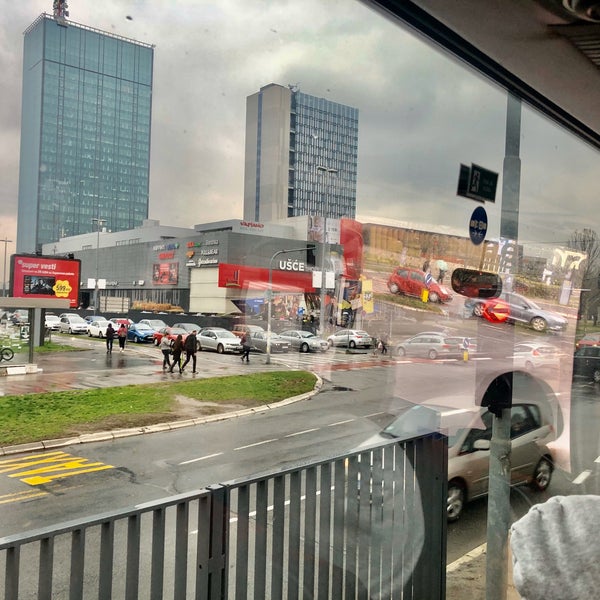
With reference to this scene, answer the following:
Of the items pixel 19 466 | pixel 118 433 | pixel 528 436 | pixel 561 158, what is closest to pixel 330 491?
pixel 118 433

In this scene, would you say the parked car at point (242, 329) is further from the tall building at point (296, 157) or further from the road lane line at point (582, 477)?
the road lane line at point (582, 477)

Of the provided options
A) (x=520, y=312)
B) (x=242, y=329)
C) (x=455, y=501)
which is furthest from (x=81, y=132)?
(x=455, y=501)

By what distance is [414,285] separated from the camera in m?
1.41

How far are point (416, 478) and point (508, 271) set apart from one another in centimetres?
72

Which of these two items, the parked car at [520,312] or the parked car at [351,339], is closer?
the parked car at [351,339]

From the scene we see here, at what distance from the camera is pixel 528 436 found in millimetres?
2055

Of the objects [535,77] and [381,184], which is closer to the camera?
[381,184]

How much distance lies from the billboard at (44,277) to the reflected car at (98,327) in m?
0.08

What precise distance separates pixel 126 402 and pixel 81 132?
593 millimetres

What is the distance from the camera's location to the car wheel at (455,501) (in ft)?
5.84

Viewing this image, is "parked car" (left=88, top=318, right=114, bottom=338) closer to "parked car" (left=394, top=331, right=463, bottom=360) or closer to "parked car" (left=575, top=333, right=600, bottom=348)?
"parked car" (left=394, top=331, right=463, bottom=360)

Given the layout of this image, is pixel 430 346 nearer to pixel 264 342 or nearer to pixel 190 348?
pixel 264 342

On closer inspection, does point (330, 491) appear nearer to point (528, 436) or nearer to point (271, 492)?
point (271, 492)

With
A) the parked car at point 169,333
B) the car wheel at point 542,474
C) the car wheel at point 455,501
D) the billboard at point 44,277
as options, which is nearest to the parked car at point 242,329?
the parked car at point 169,333
